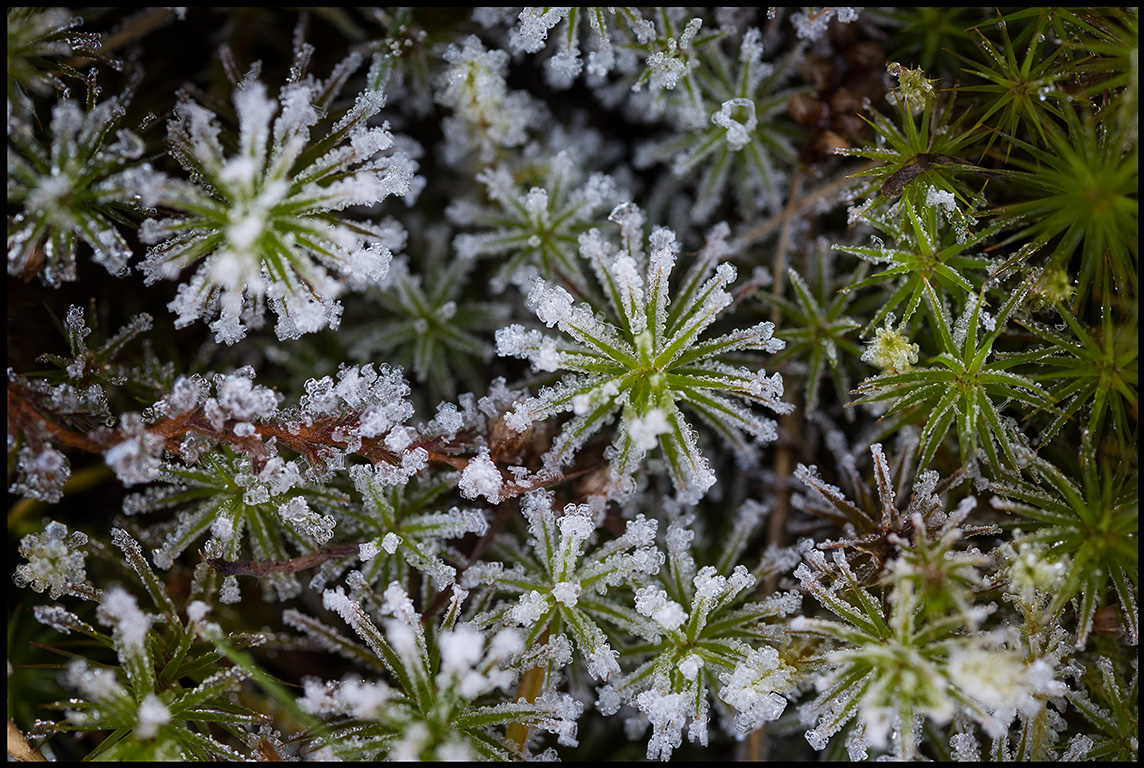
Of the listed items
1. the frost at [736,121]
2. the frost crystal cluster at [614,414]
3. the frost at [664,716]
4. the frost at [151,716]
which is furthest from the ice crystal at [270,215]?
the frost at [664,716]

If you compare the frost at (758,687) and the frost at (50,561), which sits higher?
the frost at (50,561)

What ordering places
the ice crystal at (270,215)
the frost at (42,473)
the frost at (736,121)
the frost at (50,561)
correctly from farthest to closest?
the frost at (736,121) → the frost at (50,561) → the frost at (42,473) → the ice crystal at (270,215)

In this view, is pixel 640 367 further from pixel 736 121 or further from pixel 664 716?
pixel 736 121

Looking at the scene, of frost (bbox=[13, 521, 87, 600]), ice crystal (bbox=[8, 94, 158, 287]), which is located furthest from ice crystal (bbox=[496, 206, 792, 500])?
frost (bbox=[13, 521, 87, 600])

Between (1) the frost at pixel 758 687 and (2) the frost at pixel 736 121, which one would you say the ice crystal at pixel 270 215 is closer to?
(2) the frost at pixel 736 121

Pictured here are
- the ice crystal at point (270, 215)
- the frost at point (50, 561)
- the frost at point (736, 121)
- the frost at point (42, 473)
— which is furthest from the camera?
the frost at point (736, 121)

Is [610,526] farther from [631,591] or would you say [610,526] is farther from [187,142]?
[187,142]

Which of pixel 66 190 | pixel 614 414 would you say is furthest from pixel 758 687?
pixel 66 190

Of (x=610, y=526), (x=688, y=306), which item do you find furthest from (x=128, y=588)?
(x=688, y=306)

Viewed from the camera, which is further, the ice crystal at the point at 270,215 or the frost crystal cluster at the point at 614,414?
the frost crystal cluster at the point at 614,414
